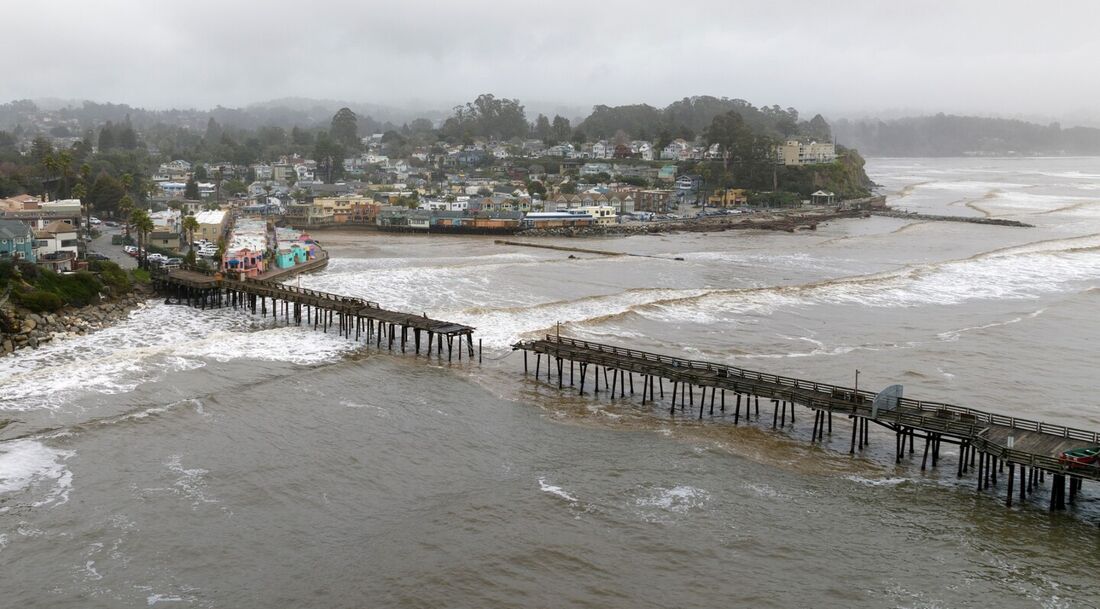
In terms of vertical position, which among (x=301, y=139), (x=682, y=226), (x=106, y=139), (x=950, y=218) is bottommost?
(x=682, y=226)

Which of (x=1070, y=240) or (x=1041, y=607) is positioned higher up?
(x=1070, y=240)

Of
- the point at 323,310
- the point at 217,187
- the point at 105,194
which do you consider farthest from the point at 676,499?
the point at 217,187

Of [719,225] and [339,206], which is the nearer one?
[719,225]

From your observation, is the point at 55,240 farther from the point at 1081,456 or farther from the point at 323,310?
the point at 1081,456

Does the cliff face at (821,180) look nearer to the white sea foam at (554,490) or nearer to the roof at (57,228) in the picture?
the roof at (57,228)

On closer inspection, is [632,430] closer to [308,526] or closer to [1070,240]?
[308,526]

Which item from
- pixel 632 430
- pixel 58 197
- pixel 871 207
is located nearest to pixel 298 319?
pixel 632 430
